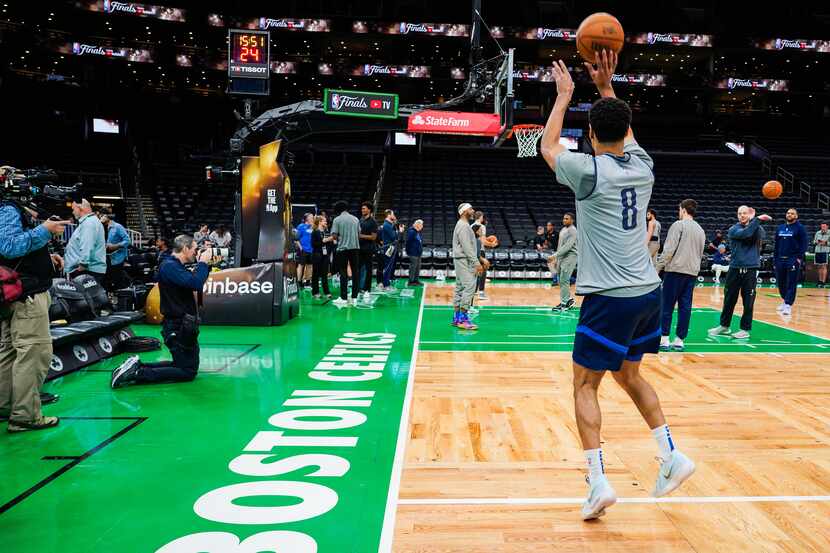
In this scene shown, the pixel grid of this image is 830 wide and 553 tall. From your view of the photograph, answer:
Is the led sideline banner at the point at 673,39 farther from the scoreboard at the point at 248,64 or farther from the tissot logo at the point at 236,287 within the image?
the tissot logo at the point at 236,287

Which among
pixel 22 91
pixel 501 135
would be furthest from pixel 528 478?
pixel 22 91

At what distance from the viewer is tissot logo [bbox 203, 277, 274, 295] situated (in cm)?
820

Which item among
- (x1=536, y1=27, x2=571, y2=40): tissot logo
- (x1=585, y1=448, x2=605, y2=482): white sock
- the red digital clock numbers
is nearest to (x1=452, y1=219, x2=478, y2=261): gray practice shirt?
the red digital clock numbers

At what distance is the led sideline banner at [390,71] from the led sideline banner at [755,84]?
618 inches

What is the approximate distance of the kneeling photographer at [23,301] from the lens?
3.48 metres

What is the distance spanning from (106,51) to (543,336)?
87.8ft

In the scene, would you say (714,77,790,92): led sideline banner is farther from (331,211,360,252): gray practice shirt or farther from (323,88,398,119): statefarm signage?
(331,211,360,252): gray practice shirt

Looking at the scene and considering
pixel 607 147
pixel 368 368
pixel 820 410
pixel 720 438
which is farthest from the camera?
pixel 368 368

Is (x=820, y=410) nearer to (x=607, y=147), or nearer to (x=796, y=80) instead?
(x=607, y=147)

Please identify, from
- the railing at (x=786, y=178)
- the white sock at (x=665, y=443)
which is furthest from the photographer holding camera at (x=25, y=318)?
the railing at (x=786, y=178)

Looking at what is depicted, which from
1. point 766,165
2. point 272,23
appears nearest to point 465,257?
point 272,23

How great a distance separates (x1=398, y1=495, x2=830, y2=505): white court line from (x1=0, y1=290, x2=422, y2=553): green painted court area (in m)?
0.30

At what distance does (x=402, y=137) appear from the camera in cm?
3212

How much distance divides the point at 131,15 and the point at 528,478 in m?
30.0
